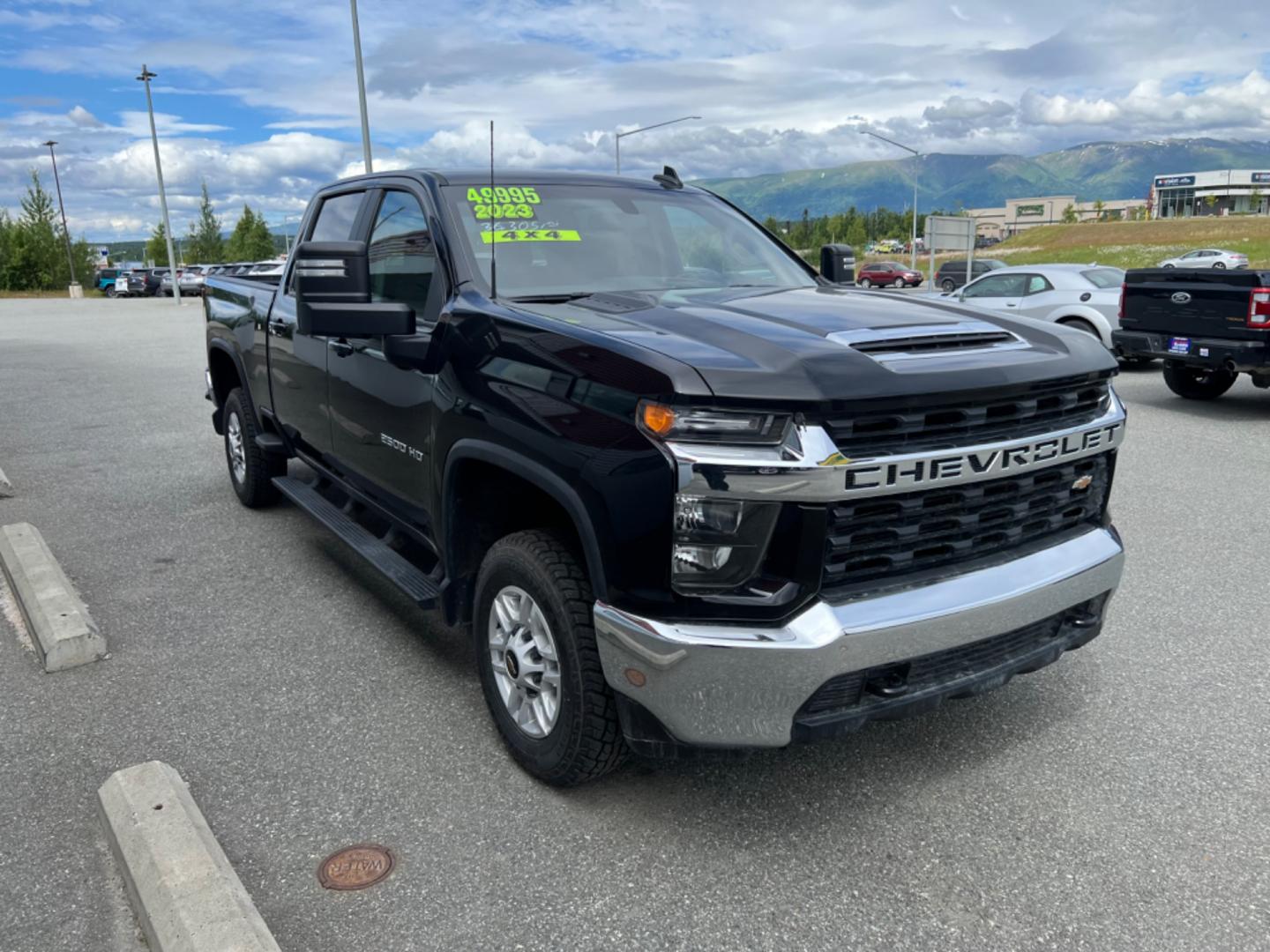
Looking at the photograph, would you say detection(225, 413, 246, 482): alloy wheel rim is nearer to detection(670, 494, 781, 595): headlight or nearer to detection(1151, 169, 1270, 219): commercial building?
detection(670, 494, 781, 595): headlight

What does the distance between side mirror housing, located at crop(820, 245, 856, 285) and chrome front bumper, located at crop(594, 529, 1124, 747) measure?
7.83 feet

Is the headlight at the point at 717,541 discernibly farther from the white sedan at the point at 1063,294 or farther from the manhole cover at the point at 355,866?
the white sedan at the point at 1063,294

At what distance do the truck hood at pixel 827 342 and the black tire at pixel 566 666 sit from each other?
0.70 m

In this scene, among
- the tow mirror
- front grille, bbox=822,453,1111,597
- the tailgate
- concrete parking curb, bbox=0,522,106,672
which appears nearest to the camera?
front grille, bbox=822,453,1111,597

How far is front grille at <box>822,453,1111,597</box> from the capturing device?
2572 mm

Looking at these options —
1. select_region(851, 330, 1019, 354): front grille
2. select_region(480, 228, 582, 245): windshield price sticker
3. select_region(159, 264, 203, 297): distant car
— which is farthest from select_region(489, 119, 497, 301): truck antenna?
select_region(159, 264, 203, 297): distant car

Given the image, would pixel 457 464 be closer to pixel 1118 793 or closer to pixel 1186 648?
pixel 1118 793

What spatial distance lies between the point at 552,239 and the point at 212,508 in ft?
12.7

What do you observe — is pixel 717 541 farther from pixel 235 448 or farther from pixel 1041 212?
pixel 1041 212

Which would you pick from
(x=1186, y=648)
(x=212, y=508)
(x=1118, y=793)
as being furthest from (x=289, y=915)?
(x=212, y=508)

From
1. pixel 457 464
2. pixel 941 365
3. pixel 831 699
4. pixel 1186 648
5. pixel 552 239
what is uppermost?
pixel 552 239

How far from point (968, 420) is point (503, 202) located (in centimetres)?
208

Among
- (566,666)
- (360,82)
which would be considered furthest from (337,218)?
(360,82)

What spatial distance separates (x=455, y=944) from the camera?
2449mm
